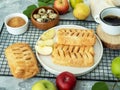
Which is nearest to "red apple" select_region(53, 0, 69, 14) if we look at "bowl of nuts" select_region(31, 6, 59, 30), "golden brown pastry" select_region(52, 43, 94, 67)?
"bowl of nuts" select_region(31, 6, 59, 30)

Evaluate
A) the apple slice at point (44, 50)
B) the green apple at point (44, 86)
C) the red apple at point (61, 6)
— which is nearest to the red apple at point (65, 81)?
the green apple at point (44, 86)

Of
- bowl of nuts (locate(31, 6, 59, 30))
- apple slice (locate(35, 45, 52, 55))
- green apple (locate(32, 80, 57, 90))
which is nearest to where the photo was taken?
green apple (locate(32, 80, 57, 90))

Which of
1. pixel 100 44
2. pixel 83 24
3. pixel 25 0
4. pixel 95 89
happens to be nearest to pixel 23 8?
pixel 25 0

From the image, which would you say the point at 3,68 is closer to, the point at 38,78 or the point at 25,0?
the point at 38,78

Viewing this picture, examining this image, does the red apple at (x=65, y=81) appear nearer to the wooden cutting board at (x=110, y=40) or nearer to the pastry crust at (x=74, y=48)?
the pastry crust at (x=74, y=48)

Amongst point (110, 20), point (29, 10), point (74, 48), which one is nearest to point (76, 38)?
point (74, 48)

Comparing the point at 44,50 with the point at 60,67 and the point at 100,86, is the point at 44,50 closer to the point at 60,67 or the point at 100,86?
the point at 60,67

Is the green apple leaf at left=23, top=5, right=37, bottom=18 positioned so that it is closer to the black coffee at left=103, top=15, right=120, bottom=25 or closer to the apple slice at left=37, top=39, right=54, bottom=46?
the apple slice at left=37, top=39, right=54, bottom=46

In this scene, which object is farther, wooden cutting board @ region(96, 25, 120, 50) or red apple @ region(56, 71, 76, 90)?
wooden cutting board @ region(96, 25, 120, 50)
